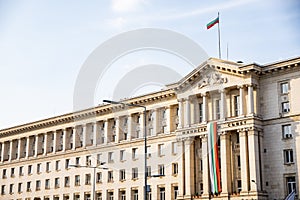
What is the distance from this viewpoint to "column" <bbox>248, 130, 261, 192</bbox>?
5631 cm

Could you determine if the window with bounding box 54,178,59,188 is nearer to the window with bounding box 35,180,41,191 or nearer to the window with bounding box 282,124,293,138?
the window with bounding box 35,180,41,191

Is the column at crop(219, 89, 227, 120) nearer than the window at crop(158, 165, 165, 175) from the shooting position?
Yes

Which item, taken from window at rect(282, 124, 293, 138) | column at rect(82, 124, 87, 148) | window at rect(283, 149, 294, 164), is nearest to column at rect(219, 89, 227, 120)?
window at rect(282, 124, 293, 138)

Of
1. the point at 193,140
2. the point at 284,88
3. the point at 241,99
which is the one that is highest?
the point at 284,88

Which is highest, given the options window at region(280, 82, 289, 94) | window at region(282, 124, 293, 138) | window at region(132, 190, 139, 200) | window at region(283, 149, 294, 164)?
window at region(280, 82, 289, 94)

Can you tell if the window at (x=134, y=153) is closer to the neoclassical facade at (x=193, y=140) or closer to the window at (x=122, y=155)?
the neoclassical facade at (x=193, y=140)

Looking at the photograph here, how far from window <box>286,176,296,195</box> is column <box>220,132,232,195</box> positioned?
692 centimetres

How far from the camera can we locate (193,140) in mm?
63906

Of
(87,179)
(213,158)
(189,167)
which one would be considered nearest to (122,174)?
(87,179)

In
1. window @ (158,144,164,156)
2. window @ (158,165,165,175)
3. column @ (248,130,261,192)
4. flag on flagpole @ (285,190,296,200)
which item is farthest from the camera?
window @ (158,144,164,156)

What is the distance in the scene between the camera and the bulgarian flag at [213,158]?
195 ft

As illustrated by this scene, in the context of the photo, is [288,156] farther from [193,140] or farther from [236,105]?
[193,140]

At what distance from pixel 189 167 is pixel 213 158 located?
155 inches

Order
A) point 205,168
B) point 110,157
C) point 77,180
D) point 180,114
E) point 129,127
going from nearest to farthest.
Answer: point 205,168, point 180,114, point 129,127, point 110,157, point 77,180
